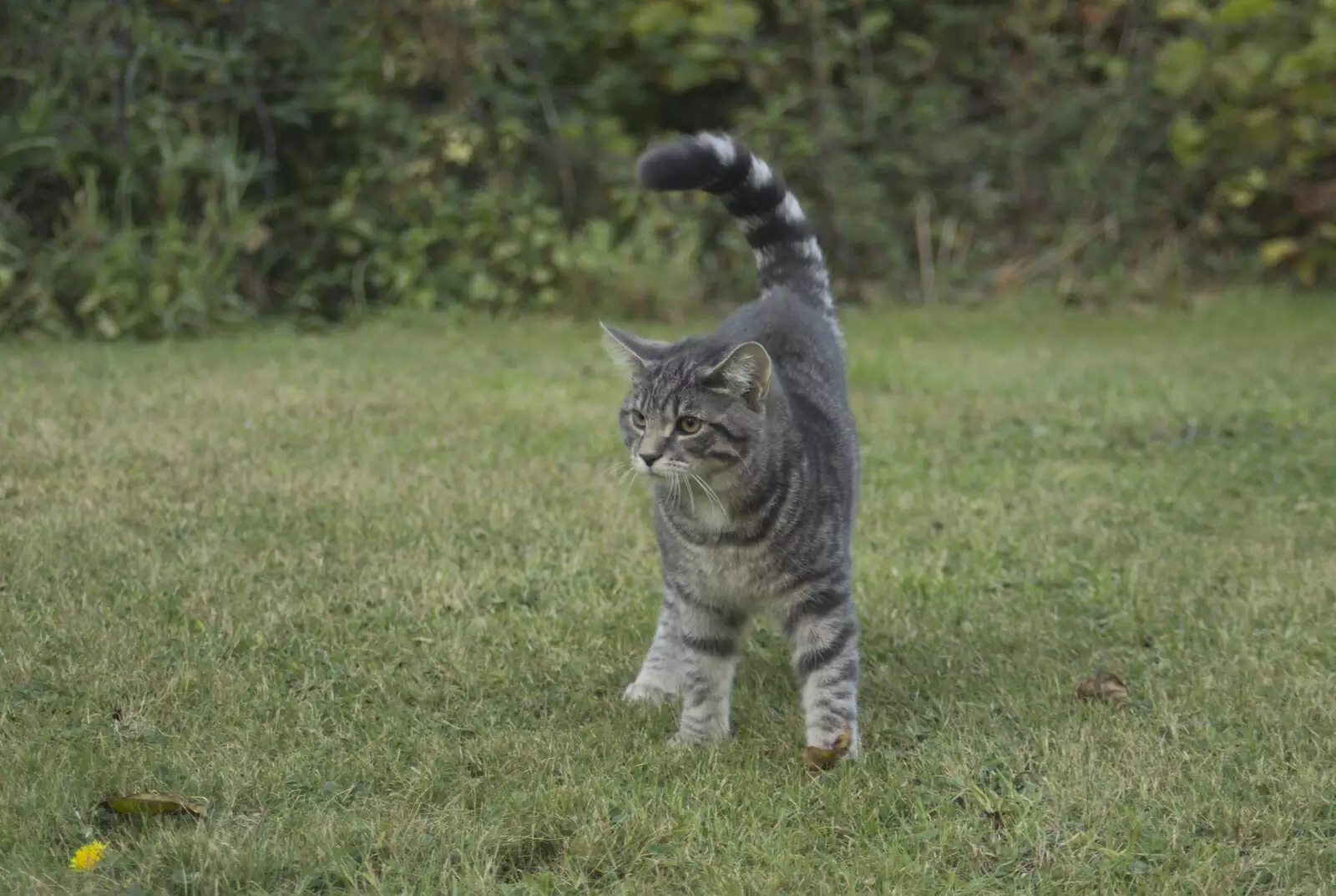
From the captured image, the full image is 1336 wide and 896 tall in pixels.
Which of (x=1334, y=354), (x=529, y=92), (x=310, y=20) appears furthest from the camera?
(x=529, y=92)

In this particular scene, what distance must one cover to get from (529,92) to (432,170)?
1.11 meters

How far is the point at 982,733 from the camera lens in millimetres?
3281

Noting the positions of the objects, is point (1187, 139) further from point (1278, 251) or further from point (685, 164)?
point (685, 164)

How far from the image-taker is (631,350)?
3426 millimetres

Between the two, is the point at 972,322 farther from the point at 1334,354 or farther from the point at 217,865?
the point at 217,865

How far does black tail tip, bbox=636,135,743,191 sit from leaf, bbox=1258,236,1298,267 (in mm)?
7679

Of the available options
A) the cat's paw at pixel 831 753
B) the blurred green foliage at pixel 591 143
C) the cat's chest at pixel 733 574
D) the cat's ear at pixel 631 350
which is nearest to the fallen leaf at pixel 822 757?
the cat's paw at pixel 831 753

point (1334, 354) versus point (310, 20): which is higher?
point (310, 20)

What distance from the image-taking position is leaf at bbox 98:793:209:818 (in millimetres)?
2713

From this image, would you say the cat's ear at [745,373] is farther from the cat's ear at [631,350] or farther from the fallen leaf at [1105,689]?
the fallen leaf at [1105,689]

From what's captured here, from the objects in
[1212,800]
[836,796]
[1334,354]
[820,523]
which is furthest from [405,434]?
[1334,354]

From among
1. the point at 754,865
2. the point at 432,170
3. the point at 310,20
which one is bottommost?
the point at 754,865

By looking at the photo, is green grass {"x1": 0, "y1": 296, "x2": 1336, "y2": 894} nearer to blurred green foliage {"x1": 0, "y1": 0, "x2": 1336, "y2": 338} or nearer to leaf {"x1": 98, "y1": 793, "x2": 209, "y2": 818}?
leaf {"x1": 98, "y1": 793, "x2": 209, "y2": 818}

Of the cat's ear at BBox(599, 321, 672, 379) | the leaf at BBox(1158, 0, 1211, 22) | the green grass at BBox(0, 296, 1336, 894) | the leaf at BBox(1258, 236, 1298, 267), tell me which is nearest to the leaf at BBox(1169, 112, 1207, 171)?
the leaf at BBox(1158, 0, 1211, 22)
